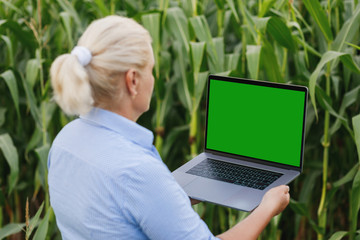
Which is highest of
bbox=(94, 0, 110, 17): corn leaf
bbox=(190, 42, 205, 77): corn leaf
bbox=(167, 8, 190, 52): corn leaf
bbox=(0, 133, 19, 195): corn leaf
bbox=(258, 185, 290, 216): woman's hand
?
bbox=(94, 0, 110, 17): corn leaf

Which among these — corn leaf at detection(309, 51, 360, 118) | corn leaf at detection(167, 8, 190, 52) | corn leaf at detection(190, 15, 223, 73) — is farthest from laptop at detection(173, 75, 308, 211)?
corn leaf at detection(167, 8, 190, 52)

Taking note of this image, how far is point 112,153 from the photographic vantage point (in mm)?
849

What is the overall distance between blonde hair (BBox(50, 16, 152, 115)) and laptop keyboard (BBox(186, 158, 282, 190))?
0.43 metres

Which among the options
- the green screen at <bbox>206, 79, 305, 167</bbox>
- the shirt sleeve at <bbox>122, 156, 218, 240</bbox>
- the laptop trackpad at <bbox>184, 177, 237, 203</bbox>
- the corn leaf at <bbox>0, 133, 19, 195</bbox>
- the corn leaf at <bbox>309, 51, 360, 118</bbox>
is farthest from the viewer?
the corn leaf at <bbox>0, 133, 19, 195</bbox>

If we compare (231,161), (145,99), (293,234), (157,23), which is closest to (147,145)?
(145,99)

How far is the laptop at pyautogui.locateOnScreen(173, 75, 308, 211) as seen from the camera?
1199mm

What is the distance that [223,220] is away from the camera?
1.90m

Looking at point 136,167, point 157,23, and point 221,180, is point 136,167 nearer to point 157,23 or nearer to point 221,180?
point 221,180

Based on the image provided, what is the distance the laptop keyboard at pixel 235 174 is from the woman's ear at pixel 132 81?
1.33ft

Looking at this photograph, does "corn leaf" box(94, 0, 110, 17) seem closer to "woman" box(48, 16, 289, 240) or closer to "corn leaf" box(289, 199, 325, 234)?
"corn leaf" box(289, 199, 325, 234)

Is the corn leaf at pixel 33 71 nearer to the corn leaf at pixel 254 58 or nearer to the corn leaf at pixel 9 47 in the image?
the corn leaf at pixel 9 47

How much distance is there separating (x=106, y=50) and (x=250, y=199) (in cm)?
45

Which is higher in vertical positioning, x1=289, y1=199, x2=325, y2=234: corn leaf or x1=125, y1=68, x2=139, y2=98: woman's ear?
x1=125, y1=68, x2=139, y2=98: woman's ear

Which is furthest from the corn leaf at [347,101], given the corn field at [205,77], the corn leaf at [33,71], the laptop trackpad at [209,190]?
the corn leaf at [33,71]
